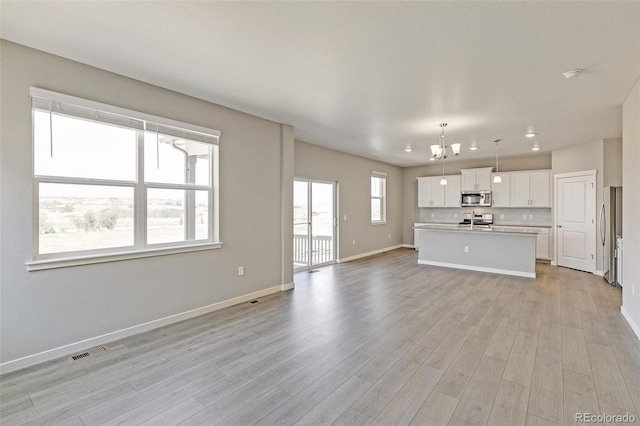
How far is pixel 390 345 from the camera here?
291 centimetres

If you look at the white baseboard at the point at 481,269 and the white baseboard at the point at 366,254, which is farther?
the white baseboard at the point at 366,254

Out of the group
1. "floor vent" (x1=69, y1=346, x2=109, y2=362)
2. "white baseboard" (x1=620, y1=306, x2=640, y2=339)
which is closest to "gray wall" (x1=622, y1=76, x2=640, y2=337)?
"white baseboard" (x1=620, y1=306, x2=640, y2=339)

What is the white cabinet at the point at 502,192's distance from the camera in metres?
7.78

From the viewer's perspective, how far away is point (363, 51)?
2.56 meters

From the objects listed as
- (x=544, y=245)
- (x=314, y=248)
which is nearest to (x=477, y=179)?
(x=544, y=245)

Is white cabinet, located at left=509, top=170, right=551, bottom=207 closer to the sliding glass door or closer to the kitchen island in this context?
the kitchen island

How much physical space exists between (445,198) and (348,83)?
659cm

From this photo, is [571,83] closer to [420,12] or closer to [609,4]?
[609,4]

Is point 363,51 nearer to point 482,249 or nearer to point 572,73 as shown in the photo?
point 572,73

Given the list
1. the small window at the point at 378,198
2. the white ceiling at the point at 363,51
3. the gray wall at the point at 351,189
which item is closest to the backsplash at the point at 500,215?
the gray wall at the point at 351,189

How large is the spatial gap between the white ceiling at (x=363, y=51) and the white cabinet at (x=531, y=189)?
328 centimetres

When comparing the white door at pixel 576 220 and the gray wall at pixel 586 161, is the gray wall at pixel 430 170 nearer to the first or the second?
the gray wall at pixel 586 161

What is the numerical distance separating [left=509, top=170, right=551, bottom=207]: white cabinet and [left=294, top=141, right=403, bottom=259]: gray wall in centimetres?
325

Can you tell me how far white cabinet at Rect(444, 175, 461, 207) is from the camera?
8570mm
